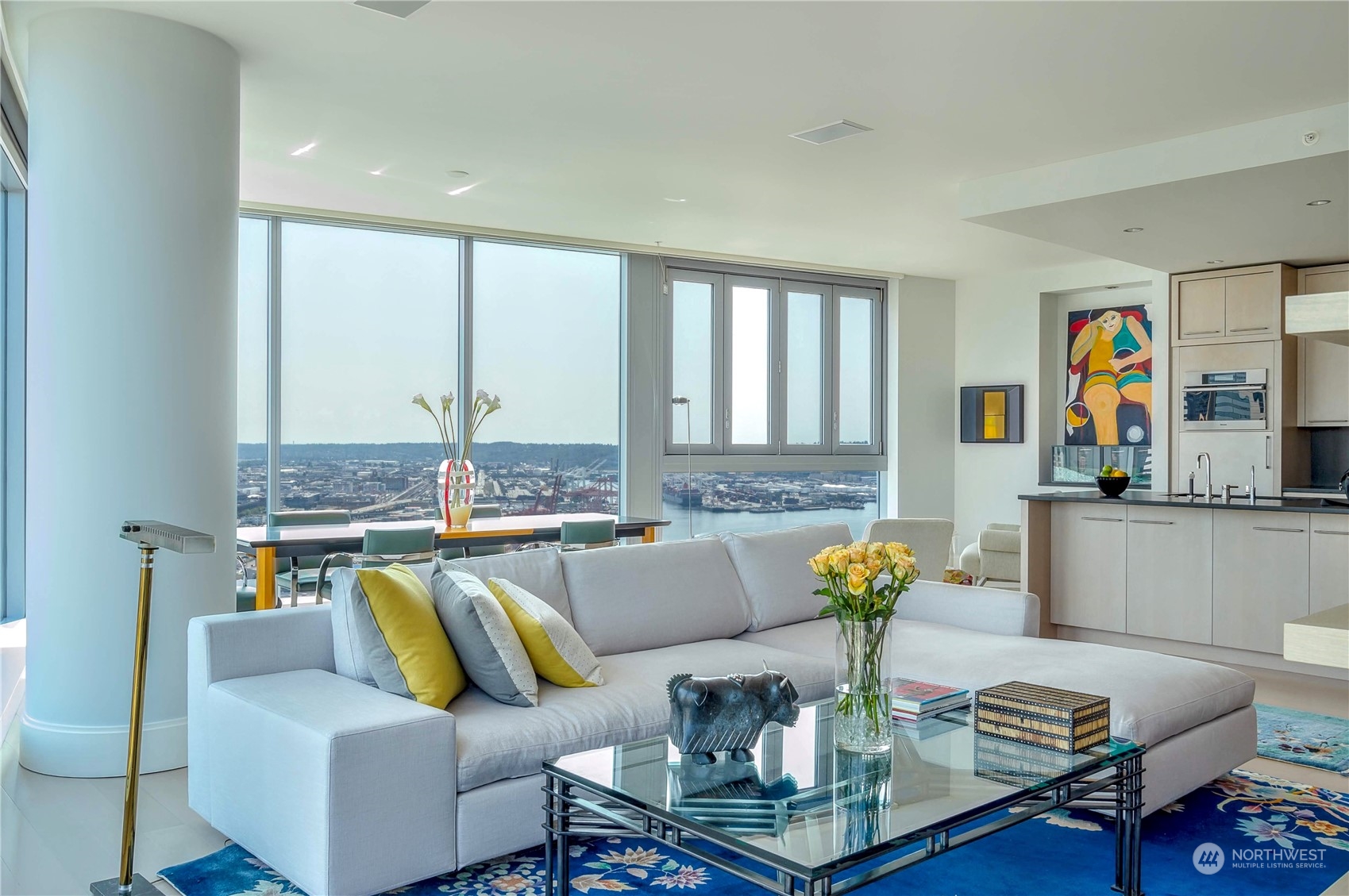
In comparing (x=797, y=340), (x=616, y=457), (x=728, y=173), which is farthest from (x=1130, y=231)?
(x=616, y=457)

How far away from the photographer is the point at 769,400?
9164 mm

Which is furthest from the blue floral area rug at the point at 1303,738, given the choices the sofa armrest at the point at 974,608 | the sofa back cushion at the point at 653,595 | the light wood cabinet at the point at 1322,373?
the light wood cabinet at the point at 1322,373

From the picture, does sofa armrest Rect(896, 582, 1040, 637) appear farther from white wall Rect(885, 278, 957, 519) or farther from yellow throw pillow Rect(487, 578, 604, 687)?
white wall Rect(885, 278, 957, 519)

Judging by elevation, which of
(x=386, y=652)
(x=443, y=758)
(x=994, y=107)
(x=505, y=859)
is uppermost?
(x=994, y=107)

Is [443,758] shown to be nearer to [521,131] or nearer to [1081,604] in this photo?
[521,131]

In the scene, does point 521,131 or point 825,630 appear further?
point 521,131

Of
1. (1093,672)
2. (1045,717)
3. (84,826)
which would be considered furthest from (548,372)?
(1045,717)

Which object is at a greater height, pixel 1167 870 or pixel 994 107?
pixel 994 107

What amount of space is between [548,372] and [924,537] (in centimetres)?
319

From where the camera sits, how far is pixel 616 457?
8.32 meters

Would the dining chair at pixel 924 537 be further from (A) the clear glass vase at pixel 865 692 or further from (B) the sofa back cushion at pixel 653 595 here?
(A) the clear glass vase at pixel 865 692

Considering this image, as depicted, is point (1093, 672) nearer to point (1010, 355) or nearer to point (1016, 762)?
point (1016, 762)

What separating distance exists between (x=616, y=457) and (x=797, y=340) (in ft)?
6.96

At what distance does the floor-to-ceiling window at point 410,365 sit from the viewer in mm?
6789
